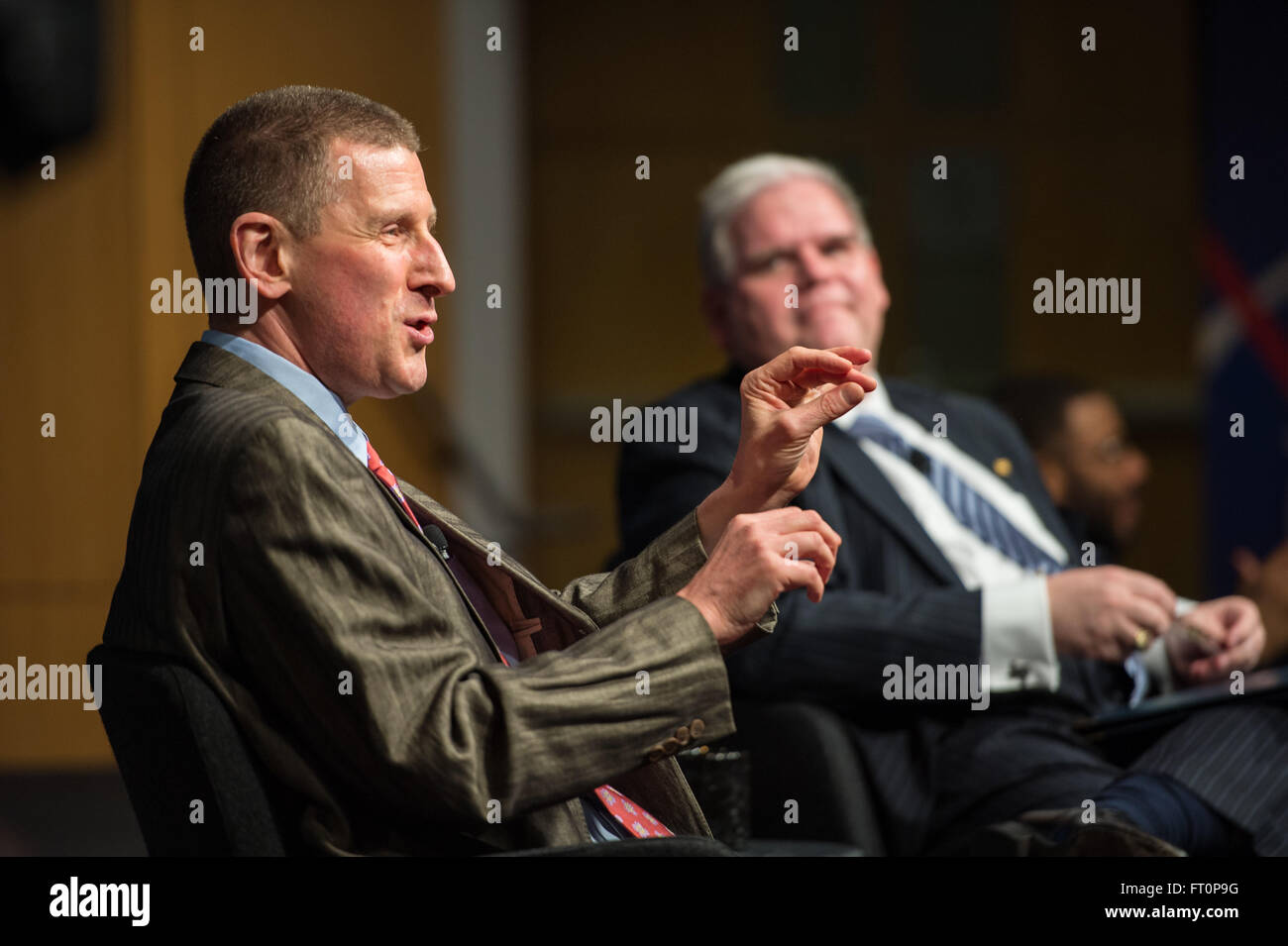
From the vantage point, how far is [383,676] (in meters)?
1.36

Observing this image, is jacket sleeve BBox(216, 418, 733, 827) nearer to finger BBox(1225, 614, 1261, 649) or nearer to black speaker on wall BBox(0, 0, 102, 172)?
finger BBox(1225, 614, 1261, 649)

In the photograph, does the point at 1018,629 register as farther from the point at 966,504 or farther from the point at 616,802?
the point at 616,802

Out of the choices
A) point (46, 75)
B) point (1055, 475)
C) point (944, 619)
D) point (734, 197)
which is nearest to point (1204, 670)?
point (944, 619)

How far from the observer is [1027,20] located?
6137mm

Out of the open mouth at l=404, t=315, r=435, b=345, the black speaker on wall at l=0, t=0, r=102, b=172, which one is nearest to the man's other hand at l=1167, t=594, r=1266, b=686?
the open mouth at l=404, t=315, r=435, b=345

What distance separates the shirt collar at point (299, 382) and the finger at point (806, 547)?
0.43 meters

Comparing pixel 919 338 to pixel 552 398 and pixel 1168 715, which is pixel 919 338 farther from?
pixel 1168 715

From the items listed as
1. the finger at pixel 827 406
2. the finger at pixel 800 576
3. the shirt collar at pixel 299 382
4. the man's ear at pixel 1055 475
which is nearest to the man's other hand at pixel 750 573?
the finger at pixel 800 576

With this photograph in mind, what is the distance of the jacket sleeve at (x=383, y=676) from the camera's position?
1.36m

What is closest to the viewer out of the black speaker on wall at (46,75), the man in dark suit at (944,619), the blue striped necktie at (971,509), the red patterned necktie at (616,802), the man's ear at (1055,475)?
the red patterned necktie at (616,802)

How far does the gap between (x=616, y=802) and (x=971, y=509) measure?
1.20 meters

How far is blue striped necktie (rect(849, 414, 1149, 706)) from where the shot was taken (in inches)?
105

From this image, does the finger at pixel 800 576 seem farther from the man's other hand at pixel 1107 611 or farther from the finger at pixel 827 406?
the man's other hand at pixel 1107 611
